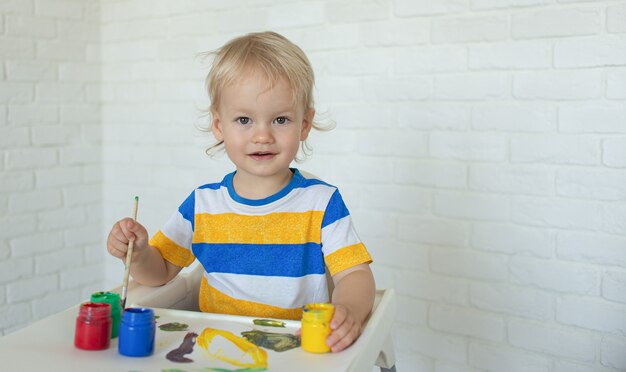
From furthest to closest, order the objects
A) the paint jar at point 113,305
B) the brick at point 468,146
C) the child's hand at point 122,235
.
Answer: the brick at point 468,146 → the child's hand at point 122,235 → the paint jar at point 113,305

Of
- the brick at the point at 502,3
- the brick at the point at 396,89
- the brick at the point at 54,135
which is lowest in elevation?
the brick at the point at 54,135

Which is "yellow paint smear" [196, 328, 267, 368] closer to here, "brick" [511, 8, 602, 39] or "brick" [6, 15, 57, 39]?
"brick" [511, 8, 602, 39]

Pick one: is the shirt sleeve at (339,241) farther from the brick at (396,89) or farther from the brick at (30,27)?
the brick at (30,27)

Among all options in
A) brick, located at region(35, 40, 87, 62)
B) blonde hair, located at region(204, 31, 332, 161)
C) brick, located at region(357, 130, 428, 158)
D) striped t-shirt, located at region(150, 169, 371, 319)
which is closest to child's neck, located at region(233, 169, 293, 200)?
striped t-shirt, located at region(150, 169, 371, 319)

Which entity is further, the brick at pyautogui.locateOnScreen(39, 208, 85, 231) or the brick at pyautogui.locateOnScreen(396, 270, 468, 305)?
the brick at pyautogui.locateOnScreen(39, 208, 85, 231)

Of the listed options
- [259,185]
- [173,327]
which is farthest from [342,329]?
[259,185]

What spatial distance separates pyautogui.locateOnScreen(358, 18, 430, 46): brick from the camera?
6.14 ft

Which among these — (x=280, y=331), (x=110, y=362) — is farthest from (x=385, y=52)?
(x=110, y=362)

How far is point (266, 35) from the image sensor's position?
1.29m

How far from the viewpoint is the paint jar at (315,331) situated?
924 mm

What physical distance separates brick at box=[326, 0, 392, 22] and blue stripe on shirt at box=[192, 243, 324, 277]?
957 millimetres

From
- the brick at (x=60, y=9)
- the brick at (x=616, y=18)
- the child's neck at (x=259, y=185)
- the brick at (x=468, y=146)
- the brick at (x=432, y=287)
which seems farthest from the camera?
the brick at (x=60, y=9)

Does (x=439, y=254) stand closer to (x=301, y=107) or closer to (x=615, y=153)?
(x=615, y=153)

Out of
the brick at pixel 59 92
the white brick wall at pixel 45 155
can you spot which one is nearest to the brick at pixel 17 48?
the white brick wall at pixel 45 155
